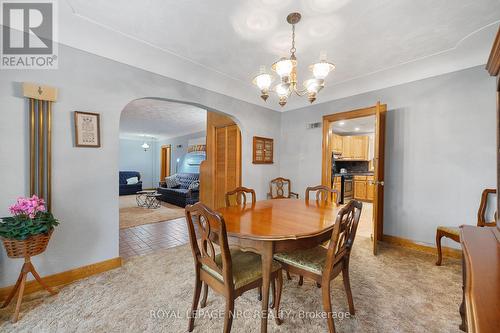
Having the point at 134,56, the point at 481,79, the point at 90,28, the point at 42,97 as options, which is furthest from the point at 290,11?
the point at 481,79

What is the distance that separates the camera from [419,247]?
289cm

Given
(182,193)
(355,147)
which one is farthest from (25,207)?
(355,147)

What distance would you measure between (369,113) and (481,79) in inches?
47.0

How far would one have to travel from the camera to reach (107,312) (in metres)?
1.69

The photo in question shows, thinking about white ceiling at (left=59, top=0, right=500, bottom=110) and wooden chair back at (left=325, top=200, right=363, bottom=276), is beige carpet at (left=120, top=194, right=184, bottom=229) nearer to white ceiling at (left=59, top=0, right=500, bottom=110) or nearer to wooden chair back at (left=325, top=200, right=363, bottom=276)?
white ceiling at (left=59, top=0, right=500, bottom=110)

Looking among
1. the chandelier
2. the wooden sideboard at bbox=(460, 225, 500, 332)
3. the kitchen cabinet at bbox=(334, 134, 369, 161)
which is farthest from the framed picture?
the kitchen cabinet at bbox=(334, 134, 369, 161)

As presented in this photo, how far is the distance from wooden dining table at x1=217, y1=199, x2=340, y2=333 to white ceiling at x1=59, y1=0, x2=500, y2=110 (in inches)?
71.3

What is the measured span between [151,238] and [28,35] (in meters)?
2.84

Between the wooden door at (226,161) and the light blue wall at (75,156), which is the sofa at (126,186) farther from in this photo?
the light blue wall at (75,156)

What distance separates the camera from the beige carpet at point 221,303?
1.56 metres

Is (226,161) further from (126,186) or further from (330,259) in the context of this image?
(126,186)

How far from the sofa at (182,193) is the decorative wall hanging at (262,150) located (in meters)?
2.47

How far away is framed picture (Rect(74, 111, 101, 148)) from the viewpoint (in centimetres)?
211

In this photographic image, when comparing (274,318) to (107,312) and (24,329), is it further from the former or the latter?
(24,329)
